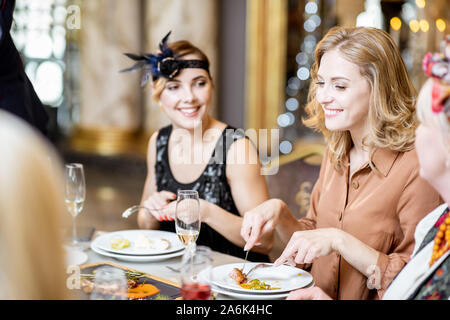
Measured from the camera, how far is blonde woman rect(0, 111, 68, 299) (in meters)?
0.75

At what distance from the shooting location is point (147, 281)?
1749 mm

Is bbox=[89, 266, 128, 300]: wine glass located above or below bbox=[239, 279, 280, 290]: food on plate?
above

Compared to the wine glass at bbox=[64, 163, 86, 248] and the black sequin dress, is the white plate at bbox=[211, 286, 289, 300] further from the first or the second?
the black sequin dress

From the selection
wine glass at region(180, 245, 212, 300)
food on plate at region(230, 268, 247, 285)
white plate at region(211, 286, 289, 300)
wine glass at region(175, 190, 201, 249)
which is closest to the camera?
wine glass at region(180, 245, 212, 300)

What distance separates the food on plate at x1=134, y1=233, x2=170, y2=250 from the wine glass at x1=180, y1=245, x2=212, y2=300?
699 millimetres

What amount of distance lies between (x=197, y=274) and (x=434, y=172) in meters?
0.62

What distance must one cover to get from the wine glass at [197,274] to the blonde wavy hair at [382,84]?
0.87 metres

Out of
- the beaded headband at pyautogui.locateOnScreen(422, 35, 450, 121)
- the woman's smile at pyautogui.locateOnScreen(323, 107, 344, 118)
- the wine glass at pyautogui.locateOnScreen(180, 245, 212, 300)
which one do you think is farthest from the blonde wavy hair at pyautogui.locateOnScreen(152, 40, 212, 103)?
the beaded headband at pyautogui.locateOnScreen(422, 35, 450, 121)

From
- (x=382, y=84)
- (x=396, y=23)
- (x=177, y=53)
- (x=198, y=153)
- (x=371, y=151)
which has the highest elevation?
(x=396, y=23)

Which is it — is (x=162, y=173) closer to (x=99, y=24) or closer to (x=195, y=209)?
(x=195, y=209)

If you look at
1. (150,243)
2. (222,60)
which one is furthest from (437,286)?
(222,60)

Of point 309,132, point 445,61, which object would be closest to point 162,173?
point 445,61

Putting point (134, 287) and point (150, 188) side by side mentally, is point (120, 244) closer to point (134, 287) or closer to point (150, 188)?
point (134, 287)

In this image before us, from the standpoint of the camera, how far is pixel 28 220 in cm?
76
